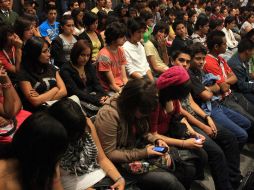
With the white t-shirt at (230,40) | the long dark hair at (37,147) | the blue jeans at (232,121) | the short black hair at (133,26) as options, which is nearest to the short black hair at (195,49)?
the blue jeans at (232,121)

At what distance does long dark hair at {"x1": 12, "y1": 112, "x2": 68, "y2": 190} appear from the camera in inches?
52.8

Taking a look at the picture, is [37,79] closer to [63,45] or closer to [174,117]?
[174,117]

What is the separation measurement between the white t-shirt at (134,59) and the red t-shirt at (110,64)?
0.27 metres

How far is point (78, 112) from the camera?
1.69 meters

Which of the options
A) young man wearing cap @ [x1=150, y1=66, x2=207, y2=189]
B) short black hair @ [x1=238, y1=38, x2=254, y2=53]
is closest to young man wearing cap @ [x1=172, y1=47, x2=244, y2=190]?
young man wearing cap @ [x1=150, y1=66, x2=207, y2=189]

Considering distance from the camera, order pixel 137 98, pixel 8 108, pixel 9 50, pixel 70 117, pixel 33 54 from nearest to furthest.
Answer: pixel 70 117
pixel 137 98
pixel 8 108
pixel 33 54
pixel 9 50

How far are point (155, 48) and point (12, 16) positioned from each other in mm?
1970

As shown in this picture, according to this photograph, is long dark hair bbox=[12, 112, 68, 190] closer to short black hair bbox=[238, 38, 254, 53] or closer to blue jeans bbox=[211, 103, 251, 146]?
blue jeans bbox=[211, 103, 251, 146]

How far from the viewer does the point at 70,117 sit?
5.29 ft

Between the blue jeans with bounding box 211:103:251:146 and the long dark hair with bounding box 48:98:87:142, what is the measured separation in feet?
6.07

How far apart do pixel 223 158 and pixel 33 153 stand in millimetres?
1858

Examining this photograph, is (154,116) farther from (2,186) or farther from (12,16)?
(12,16)

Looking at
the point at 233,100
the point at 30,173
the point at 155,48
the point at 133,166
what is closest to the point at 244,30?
the point at 155,48

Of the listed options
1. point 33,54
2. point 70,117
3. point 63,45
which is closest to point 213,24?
point 63,45
